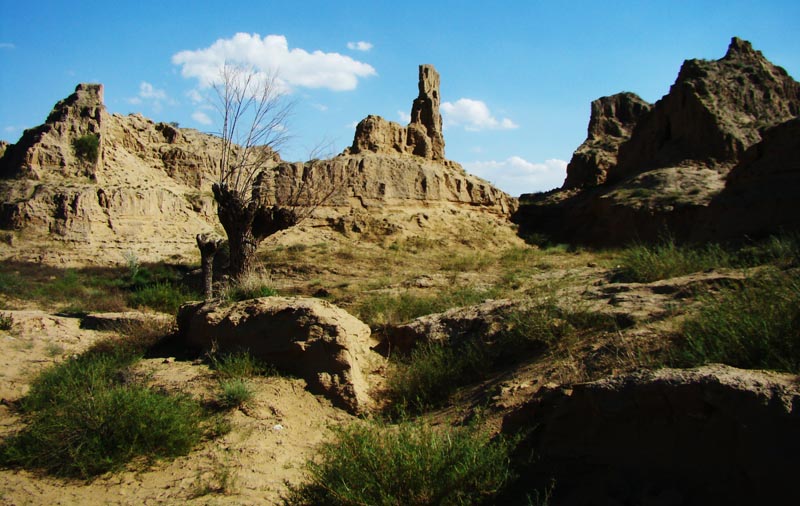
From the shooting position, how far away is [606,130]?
132 ft

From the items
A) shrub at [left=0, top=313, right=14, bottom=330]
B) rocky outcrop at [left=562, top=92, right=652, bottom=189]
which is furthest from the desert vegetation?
rocky outcrop at [left=562, top=92, right=652, bottom=189]

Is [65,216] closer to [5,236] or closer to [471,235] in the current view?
[5,236]

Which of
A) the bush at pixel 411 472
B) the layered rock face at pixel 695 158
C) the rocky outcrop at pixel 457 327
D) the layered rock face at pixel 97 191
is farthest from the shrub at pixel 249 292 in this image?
the layered rock face at pixel 97 191

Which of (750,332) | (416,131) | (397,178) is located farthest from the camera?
(416,131)

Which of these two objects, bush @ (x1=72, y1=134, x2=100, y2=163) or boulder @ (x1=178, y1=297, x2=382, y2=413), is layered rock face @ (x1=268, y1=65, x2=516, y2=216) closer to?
bush @ (x1=72, y1=134, x2=100, y2=163)

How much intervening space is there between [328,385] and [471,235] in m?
20.0

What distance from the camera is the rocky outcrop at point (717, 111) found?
77.2ft

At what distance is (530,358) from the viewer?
242 inches

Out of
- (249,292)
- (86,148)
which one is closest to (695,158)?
(249,292)

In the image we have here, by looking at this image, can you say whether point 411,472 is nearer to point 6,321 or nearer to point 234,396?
point 234,396

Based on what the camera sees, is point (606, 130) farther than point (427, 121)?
Yes

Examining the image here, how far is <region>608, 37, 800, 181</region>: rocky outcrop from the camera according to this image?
23.5m

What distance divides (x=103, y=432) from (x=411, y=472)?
3230 millimetres

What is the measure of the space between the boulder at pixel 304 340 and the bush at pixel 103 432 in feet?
4.97
